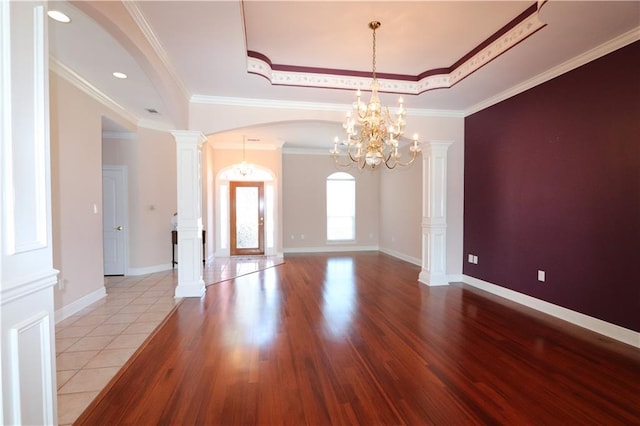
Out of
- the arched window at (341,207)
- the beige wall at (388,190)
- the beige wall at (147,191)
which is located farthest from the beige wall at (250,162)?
the arched window at (341,207)

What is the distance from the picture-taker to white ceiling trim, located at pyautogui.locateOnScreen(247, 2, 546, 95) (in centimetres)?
328

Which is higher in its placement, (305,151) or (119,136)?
(305,151)

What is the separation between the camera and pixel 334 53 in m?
3.63

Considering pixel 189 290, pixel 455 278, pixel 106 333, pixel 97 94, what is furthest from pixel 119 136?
pixel 455 278

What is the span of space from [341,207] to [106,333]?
6769 millimetres

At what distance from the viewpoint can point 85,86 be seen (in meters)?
3.95

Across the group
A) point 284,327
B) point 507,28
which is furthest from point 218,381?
point 507,28

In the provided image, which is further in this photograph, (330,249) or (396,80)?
(330,249)

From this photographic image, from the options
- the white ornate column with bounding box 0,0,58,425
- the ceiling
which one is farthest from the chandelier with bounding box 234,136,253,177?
the white ornate column with bounding box 0,0,58,425

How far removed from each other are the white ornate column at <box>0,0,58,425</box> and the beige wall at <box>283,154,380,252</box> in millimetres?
7380

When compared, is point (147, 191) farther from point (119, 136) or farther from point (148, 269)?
point (148, 269)

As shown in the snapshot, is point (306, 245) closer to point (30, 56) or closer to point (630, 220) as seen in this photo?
point (630, 220)

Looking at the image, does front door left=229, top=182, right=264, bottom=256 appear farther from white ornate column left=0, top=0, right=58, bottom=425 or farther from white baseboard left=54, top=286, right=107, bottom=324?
white ornate column left=0, top=0, right=58, bottom=425

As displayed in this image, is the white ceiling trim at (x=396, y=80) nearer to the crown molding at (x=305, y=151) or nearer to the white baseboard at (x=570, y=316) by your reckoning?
the white baseboard at (x=570, y=316)
